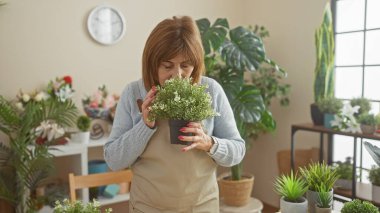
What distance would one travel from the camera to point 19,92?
275 centimetres

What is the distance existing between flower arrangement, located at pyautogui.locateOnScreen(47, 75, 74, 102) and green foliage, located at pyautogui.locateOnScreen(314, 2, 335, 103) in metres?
2.00

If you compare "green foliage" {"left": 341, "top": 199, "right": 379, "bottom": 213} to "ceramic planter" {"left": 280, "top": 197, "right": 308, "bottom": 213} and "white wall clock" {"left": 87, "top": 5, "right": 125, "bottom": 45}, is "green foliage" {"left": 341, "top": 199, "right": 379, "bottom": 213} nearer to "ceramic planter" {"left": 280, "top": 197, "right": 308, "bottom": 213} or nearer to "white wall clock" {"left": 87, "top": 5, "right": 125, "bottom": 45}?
"ceramic planter" {"left": 280, "top": 197, "right": 308, "bottom": 213}

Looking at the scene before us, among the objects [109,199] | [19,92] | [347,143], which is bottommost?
[109,199]

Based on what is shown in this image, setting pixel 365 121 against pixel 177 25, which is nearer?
pixel 177 25

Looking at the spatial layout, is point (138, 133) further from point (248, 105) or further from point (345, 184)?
point (345, 184)

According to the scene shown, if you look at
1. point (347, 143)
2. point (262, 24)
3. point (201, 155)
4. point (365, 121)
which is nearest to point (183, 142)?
point (201, 155)

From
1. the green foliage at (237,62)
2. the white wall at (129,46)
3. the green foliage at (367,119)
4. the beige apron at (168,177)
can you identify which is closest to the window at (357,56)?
the white wall at (129,46)

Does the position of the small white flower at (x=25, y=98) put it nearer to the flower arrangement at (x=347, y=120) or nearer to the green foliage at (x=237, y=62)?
the green foliage at (x=237, y=62)

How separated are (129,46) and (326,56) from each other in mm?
1731

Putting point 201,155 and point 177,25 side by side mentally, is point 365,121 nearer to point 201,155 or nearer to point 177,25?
point 201,155

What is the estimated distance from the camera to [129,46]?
323 centimetres

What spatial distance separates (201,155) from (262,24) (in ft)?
8.88

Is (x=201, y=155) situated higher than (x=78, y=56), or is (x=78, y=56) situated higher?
(x=78, y=56)

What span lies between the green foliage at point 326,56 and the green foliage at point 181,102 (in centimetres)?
188
